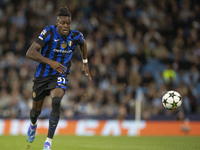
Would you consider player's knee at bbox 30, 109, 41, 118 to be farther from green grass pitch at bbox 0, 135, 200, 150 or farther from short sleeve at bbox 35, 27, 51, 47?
short sleeve at bbox 35, 27, 51, 47

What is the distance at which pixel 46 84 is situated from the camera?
27.6 feet

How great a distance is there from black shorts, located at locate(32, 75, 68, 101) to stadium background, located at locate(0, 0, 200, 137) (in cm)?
829

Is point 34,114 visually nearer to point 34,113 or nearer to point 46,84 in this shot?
point 34,113

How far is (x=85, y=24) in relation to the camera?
67.8ft

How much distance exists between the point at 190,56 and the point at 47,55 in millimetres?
13216

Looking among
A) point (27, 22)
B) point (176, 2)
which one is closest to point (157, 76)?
point (176, 2)

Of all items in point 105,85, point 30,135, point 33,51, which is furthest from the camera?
point 105,85

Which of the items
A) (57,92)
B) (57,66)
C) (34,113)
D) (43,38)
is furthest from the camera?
(34,113)

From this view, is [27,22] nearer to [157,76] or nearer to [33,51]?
[157,76]

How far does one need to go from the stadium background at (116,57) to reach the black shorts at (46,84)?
8.29m

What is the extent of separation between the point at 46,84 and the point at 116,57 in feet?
36.1

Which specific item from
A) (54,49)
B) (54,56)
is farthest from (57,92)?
(54,49)

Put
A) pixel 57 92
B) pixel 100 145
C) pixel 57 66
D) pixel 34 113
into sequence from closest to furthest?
pixel 57 66 → pixel 57 92 → pixel 34 113 → pixel 100 145

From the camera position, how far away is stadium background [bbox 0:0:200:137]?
17.2m
